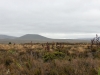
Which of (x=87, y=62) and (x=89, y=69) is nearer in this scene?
(x=89, y=69)

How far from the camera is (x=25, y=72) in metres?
8.75

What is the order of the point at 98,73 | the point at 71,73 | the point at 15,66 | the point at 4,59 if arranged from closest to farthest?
the point at 98,73 < the point at 71,73 < the point at 15,66 < the point at 4,59

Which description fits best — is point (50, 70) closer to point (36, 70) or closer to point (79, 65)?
point (36, 70)

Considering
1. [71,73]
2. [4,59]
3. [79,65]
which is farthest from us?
[4,59]

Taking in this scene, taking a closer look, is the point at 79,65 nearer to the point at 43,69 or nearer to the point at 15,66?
the point at 43,69

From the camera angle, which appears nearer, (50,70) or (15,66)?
(50,70)

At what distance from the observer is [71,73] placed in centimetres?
824

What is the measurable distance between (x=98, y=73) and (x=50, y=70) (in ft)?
6.94

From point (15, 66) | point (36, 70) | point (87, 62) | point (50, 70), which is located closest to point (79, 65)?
point (87, 62)

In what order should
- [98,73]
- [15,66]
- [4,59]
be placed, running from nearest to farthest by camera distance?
[98,73]
[15,66]
[4,59]

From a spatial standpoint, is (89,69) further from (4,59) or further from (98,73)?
(4,59)

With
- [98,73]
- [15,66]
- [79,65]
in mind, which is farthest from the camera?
[15,66]

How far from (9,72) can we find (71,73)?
258 centimetres

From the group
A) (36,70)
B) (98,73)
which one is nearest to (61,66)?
(36,70)
